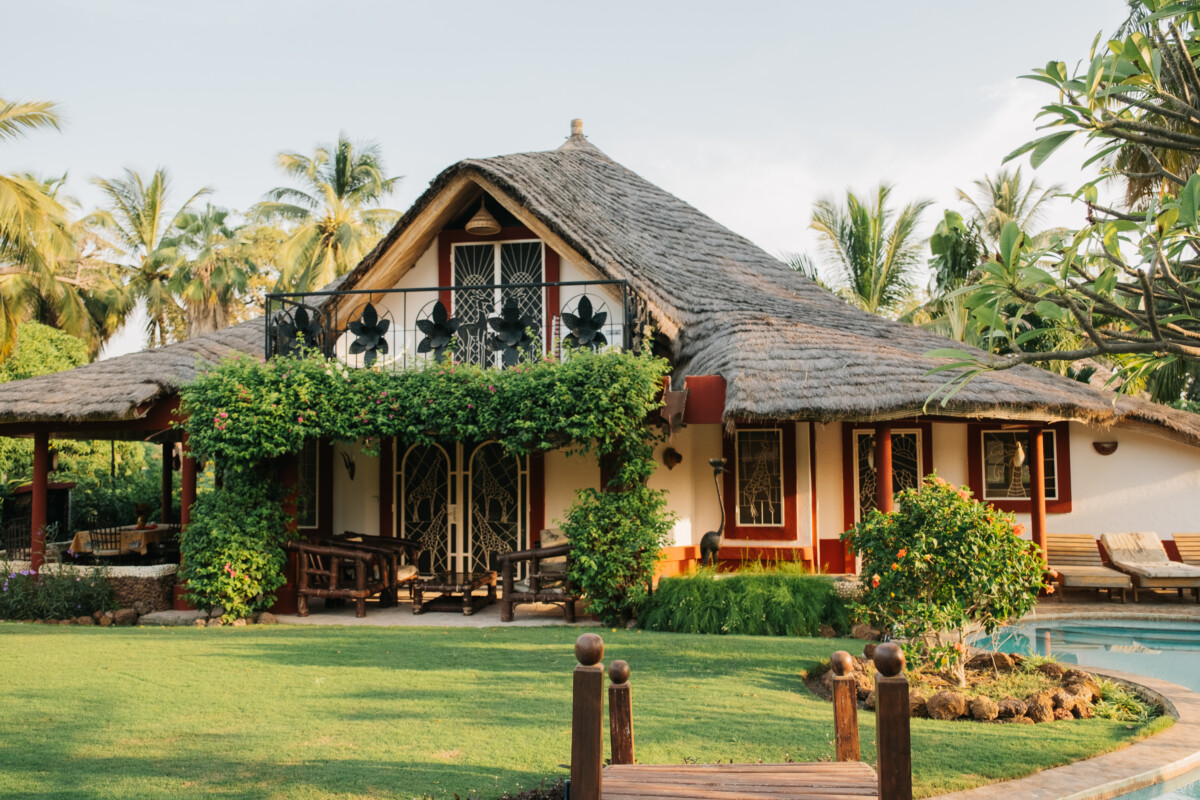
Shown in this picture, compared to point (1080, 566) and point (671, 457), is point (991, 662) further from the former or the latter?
point (1080, 566)

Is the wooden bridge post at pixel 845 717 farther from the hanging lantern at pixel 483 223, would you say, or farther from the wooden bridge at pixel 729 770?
the hanging lantern at pixel 483 223

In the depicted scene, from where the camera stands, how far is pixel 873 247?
23641 millimetres

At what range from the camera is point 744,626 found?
9.69 metres

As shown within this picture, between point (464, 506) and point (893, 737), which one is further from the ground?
point (464, 506)

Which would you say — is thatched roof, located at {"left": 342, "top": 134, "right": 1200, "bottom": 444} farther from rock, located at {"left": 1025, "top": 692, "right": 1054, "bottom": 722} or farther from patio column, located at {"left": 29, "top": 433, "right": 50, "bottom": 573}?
patio column, located at {"left": 29, "top": 433, "right": 50, "bottom": 573}

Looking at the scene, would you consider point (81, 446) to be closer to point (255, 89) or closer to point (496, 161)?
point (255, 89)

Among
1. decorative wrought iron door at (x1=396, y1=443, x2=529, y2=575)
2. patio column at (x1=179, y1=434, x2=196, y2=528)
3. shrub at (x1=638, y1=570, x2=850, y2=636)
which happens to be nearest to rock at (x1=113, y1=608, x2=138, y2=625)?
patio column at (x1=179, y1=434, x2=196, y2=528)

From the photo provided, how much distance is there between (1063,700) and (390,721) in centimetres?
435

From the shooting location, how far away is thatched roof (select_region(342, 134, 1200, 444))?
1073 centimetres

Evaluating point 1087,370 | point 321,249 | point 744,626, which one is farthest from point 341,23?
point 321,249

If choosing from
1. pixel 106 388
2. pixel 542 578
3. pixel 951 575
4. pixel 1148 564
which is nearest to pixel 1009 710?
pixel 951 575

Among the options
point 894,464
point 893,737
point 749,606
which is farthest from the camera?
point 894,464

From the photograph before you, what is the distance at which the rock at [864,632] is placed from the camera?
30.4 feet

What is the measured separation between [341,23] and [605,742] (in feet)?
30.5
